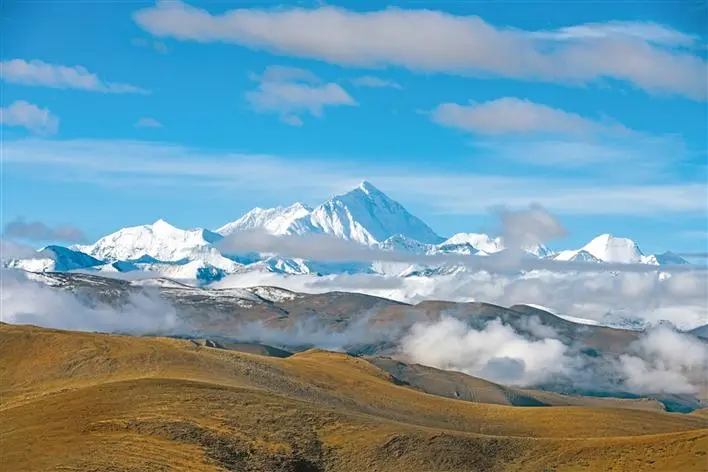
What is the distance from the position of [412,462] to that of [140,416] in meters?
47.1

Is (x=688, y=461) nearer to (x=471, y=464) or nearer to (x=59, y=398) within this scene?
(x=471, y=464)

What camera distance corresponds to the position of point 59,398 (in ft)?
610

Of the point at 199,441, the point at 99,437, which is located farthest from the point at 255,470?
the point at 99,437

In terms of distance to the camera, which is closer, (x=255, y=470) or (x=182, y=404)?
(x=255, y=470)

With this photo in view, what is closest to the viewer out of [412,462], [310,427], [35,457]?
[35,457]

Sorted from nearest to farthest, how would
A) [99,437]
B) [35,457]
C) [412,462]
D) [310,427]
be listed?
[35,457] → [99,437] → [412,462] → [310,427]

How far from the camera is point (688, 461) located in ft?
540

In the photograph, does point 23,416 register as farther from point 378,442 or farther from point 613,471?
point 613,471

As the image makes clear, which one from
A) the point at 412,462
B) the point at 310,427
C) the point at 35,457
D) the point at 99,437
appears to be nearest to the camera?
the point at 35,457

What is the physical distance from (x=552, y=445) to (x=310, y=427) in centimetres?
4388

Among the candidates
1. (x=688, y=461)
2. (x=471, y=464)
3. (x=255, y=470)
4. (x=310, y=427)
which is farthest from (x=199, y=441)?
(x=688, y=461)

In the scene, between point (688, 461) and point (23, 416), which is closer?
point (688, 461)

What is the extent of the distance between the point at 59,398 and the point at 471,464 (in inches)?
2950

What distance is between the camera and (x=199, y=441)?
168 m
